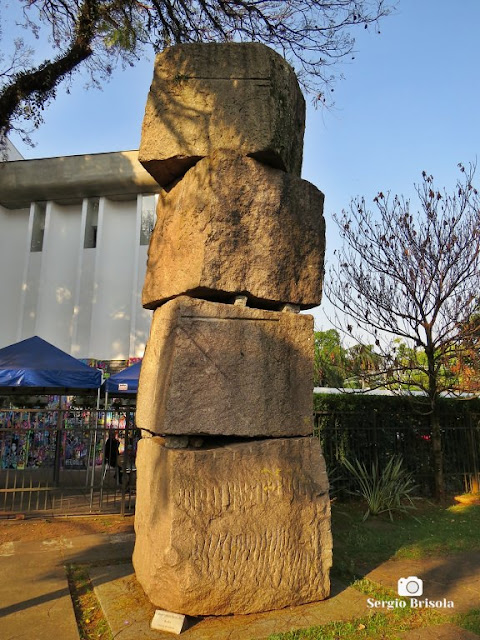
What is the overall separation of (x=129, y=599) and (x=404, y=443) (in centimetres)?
643

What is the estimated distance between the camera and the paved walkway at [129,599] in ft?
9.39

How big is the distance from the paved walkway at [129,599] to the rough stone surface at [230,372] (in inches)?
44.0

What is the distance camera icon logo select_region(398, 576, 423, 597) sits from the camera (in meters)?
3.51

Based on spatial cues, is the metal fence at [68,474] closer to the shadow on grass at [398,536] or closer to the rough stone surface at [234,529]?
the shadow on grass at [398,536]

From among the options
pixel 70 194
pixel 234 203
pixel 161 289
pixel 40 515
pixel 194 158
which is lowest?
pixel 40 515

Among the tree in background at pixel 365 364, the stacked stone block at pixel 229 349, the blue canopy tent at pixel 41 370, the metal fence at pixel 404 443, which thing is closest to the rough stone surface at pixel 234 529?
the stacked stone block at pixel 229 349

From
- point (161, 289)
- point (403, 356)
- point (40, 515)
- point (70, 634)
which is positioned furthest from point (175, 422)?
point (403, 356)

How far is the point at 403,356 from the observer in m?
8.59

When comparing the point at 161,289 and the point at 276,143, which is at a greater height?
the point at 276,143

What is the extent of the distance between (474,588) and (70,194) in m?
15.9

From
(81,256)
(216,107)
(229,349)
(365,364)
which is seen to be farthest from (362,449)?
(81,256)

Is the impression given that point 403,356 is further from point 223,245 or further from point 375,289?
point 223,245

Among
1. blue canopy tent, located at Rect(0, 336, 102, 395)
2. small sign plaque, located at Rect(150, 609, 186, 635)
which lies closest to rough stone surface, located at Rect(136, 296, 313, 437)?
small sign plaque, located at Rect(150, 609, 186, 635)

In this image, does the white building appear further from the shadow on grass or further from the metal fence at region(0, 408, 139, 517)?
the shadow on grass
